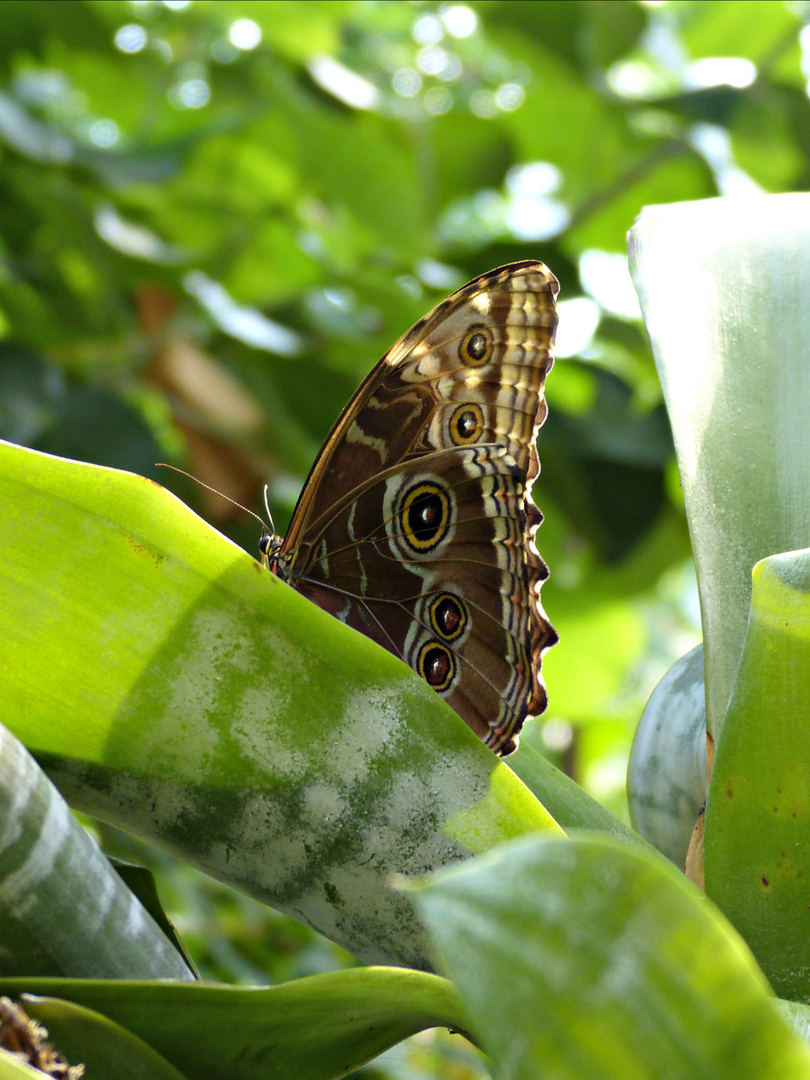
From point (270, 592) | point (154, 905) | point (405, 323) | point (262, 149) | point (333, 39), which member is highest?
point (333, 39)

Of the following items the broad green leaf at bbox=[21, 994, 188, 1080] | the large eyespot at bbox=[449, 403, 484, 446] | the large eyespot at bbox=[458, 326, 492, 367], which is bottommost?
the broad green leaf at bbox=[21, 994, 188, 1080]

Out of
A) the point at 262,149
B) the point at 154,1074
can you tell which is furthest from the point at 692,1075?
the point at 262,149

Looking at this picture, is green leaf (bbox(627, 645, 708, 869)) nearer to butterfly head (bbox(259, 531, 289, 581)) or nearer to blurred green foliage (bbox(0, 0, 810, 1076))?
butterfly head (bbox(259, 531, 289, 581))

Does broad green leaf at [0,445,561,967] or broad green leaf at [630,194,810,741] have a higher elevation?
broad green leaf at [630,194,810,741]

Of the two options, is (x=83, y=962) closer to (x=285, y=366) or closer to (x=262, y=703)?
(x=262, y=703)

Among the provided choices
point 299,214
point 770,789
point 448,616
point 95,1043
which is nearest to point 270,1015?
point 95,1043

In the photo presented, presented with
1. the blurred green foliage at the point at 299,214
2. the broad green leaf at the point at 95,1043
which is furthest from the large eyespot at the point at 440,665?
the blurred green foliage at the point at 299,214

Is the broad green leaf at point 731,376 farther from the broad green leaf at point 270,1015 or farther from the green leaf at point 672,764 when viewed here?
the broad green leaf at point 270,1015

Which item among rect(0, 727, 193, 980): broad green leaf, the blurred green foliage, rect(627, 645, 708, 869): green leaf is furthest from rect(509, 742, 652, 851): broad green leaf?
the blurred green foliage
